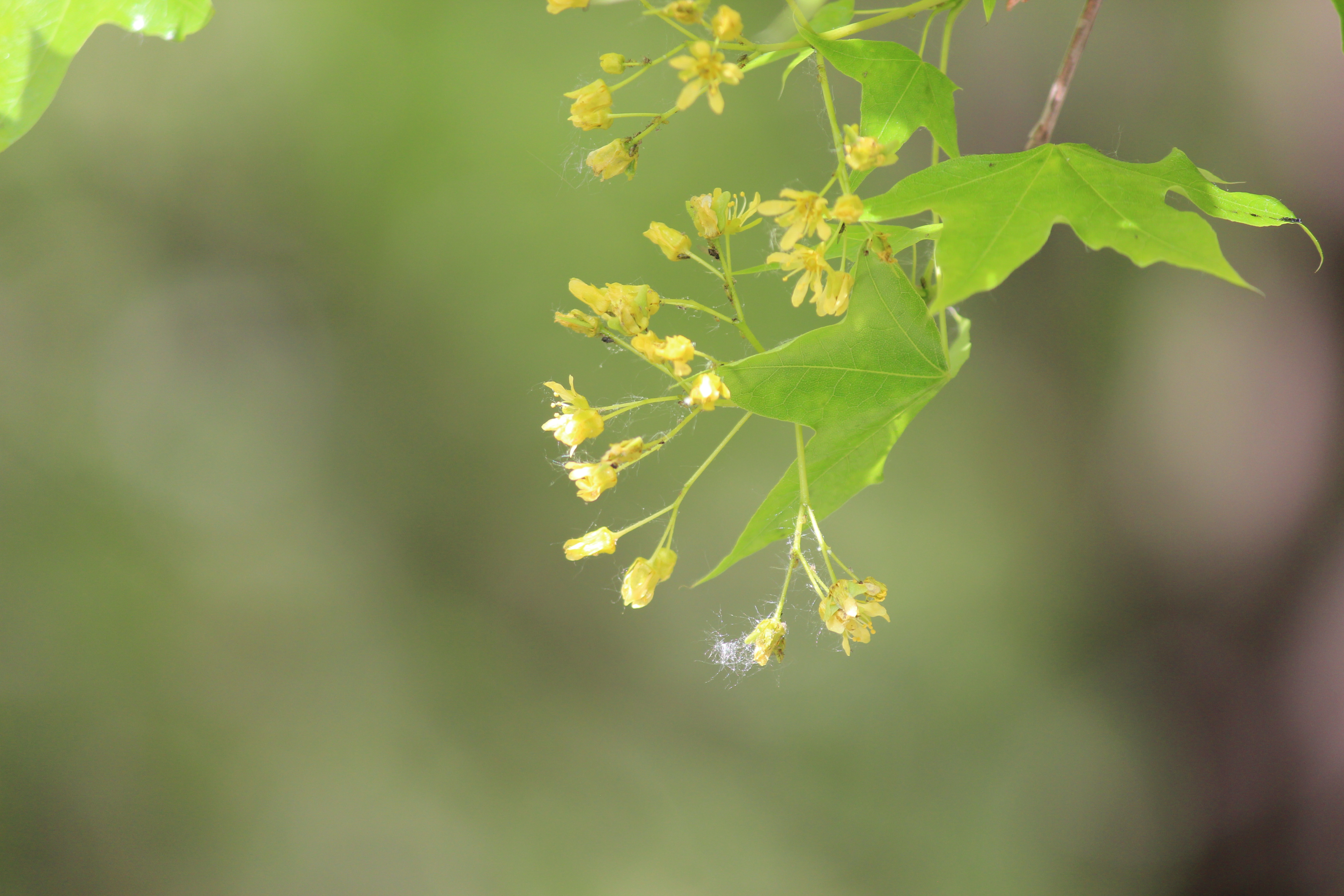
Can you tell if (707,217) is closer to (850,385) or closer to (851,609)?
(850,385)

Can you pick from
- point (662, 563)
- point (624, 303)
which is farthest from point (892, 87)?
point (662, 563)

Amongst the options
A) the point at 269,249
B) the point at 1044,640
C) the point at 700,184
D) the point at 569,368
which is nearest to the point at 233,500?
the point at 269,249

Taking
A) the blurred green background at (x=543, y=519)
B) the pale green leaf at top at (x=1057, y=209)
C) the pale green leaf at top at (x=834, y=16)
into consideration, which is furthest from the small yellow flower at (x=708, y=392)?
the blurred green background at (x=543, y=519)

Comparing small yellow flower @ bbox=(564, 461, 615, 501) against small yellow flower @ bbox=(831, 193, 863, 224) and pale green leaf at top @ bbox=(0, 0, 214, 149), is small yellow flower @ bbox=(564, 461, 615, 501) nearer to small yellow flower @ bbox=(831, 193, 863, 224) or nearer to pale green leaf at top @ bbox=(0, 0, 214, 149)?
small yellow flower @ bbox=(831, 193, 863, 224)

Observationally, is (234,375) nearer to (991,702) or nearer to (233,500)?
(233,500)

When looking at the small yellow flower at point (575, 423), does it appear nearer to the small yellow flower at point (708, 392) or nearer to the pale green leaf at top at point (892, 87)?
the small yellow flower at point (708, 392)

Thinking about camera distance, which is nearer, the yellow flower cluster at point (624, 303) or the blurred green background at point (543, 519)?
the yellow flower cluster at point (624, 303)

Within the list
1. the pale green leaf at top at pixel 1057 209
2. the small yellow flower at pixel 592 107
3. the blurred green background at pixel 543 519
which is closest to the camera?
the pale green leaf at top at pixel 1057 209
